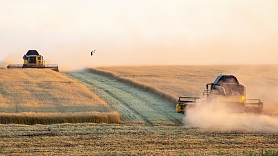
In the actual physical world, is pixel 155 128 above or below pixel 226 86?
below

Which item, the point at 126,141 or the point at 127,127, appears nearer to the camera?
the point at 126,141

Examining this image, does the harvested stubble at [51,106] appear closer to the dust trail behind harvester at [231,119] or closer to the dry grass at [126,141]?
the dry grass at [126,141]

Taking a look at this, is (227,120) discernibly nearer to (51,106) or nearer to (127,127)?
(127,127)

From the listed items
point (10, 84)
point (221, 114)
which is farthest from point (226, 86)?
point (10, 84)

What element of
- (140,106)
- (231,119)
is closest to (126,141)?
(231,119)

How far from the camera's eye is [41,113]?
72.4 feet

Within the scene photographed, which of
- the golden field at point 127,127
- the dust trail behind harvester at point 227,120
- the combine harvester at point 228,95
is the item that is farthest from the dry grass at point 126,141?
the combine harvester at point 228,95

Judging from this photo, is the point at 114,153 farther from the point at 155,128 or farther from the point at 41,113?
the point at 41,113

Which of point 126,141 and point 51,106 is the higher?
point 51,106

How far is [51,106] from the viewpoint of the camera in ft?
79.6

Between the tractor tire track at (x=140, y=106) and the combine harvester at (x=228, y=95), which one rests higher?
the combine harvester at (x=228, y=95)

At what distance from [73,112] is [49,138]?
17.4ft

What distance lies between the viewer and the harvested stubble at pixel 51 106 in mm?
21391

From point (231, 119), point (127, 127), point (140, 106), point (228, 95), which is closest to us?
point (127, 127)
